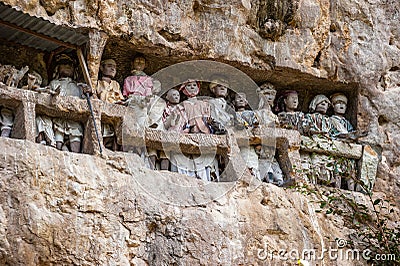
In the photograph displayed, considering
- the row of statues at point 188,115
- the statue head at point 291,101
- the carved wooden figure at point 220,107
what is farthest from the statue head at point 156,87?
the statue head at point 291,101

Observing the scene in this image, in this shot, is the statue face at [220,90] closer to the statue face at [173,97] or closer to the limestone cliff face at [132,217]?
the statue face at [173,97]

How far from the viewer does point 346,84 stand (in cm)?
1232

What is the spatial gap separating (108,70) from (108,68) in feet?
0.10

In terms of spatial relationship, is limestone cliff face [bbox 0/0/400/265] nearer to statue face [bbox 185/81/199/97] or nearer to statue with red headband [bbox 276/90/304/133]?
statue with red headband [bbox 276/90/304/133]

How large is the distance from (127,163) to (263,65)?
3100 mm

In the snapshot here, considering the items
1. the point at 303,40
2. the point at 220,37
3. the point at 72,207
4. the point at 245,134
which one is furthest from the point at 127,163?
the point at 303,40

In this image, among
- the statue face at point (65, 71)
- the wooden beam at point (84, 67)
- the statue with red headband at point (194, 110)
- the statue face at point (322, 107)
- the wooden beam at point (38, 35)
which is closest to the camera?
the wooden beam at point (38, 35)

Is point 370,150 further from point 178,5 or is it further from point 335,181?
point 178,5

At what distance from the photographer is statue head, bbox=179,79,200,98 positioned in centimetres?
1138

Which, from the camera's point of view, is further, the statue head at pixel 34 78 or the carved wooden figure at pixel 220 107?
the carved wooden figure at pixel 220 107

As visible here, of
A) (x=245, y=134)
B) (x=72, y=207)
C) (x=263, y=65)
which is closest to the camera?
(x=72, y=207)

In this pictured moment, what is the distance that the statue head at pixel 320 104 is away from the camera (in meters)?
12.2

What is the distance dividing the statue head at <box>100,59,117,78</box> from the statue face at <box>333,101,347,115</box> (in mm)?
3540

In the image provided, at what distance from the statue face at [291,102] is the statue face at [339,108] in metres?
0.65
